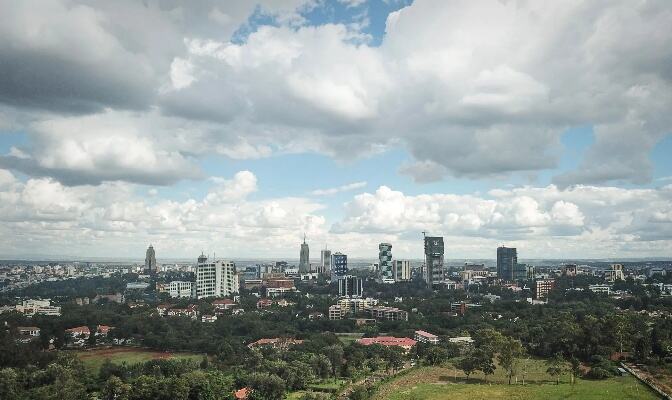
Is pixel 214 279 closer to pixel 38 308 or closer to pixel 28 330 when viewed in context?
pixel 38 308

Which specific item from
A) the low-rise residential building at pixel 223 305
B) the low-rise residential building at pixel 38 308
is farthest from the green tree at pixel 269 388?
the low-rise residential building at pixel 38 308

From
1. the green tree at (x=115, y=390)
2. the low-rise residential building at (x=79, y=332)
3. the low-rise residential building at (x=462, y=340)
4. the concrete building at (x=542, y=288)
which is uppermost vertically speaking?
the concrete building at (x=542, y=288)

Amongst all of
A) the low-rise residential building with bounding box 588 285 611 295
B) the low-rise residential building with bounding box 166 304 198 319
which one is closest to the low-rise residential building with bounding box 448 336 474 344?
the low-rise residential building with bounding box 166 304 198 319

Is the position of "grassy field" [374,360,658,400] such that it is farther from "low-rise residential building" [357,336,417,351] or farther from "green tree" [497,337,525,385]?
"low-rise residential building" [357,336,417,351]

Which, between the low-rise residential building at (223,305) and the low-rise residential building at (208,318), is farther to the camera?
the low-rise residential building at (223,305)

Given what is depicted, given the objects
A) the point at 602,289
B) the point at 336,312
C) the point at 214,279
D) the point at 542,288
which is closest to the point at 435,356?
the point at 336,312

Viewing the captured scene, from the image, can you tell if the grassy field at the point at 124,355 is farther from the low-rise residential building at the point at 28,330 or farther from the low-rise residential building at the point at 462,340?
the low-rise residential building at the point at 462,340

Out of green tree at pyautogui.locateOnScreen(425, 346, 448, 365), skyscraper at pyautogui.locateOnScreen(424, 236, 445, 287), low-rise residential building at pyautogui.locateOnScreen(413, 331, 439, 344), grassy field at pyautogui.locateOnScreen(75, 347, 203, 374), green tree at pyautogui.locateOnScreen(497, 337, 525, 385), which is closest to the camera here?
green tree at pyautogui.locateOnScreen(497, 337, 525, 385)

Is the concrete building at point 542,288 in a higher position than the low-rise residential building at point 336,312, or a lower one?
higher
